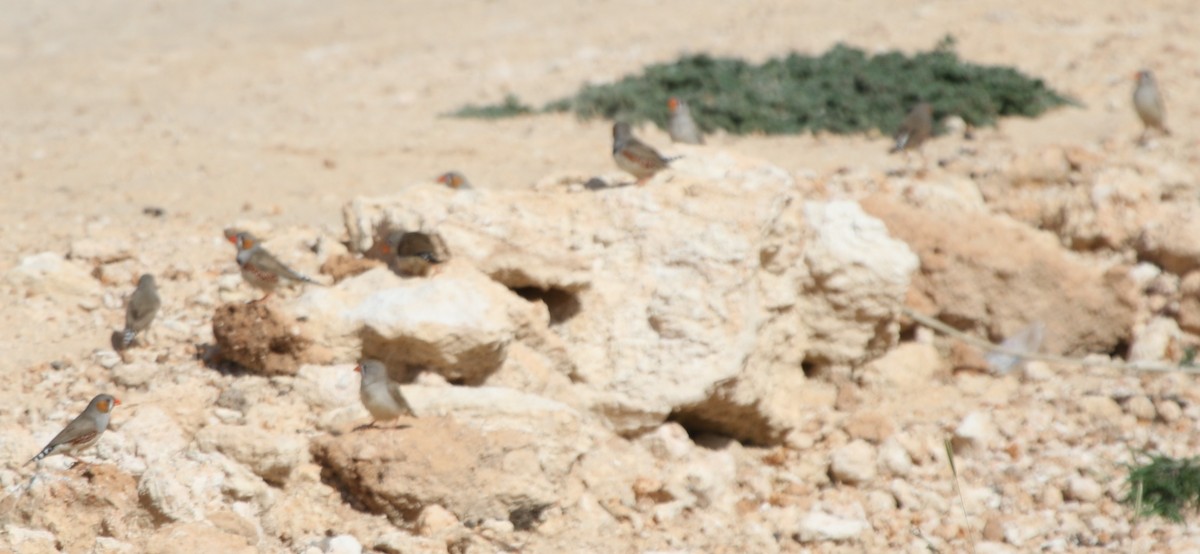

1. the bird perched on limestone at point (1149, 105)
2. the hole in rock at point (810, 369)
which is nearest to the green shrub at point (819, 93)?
the bird perched on limestone at point (1149, 105)

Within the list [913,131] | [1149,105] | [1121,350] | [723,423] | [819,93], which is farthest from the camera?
[819,93]

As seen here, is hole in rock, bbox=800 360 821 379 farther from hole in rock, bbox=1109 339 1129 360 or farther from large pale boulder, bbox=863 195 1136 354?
hole in rock, bbox=1109 339 1129 360

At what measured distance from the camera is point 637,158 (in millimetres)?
8164

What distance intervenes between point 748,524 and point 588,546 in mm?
1069

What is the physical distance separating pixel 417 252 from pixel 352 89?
985cm

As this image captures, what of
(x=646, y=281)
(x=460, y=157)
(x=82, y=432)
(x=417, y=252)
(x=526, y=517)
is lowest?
(x=526, y=517)

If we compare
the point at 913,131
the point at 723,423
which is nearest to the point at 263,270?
the point at 723,423

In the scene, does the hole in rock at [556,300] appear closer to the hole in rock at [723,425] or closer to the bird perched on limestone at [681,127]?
the hole in rock at [723,425]

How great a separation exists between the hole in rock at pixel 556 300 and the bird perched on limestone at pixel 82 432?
2.30 m

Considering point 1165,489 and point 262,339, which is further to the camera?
point 1165,489

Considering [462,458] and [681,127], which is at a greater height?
[681,127]

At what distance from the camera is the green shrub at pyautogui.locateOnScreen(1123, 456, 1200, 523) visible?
7.03 metres

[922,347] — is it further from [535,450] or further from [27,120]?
[27,120]

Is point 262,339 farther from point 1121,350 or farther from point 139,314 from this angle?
point 1121,350
